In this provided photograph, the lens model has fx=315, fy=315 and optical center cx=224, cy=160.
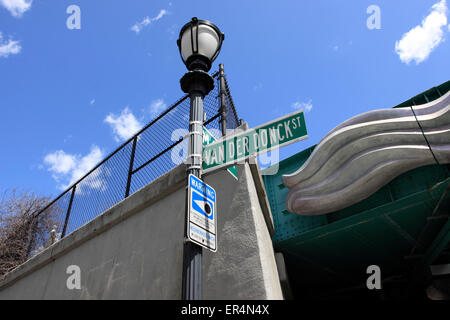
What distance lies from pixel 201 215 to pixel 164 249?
1836 mm

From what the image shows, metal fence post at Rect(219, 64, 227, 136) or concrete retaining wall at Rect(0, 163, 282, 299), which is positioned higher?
metal fence post at Rect(219, 64, 227, 136)

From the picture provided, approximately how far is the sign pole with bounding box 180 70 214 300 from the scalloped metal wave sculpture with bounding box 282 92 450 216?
10.5 feet

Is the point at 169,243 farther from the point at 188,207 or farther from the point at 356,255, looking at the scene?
the point at 356,255

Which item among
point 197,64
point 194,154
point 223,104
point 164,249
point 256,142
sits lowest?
point 164,249

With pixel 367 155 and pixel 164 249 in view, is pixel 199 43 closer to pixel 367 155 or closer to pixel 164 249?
pixel 164 249

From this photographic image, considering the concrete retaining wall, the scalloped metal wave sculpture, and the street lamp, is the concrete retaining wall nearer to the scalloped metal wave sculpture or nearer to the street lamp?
the scalloped metal wave sculpture

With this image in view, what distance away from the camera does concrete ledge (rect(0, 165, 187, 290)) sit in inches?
199

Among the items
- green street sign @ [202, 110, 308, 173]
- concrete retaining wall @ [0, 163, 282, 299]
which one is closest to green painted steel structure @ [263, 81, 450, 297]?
concrete retaining wall @ [0, 163, 282, 299]

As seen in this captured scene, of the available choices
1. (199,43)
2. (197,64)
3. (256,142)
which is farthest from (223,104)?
(256,142)

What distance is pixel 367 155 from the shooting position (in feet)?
18.8

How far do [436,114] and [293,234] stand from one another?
3.36 meters

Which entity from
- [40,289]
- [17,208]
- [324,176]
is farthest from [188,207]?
[17,208]

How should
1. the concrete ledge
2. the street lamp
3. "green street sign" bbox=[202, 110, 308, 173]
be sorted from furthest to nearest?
1. the concrete ledge
2. the street lamp
3. "green street sign" bbox=[202, 110, 308, 173]

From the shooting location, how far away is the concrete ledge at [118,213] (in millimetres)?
5055
